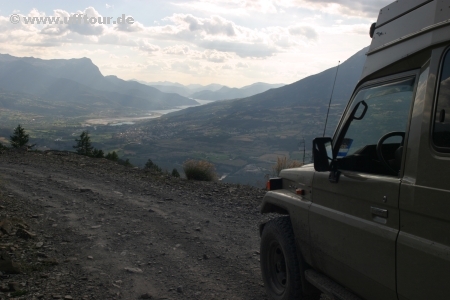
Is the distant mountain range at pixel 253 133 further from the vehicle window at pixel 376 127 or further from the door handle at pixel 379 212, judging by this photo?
the door handle at pixel 379 212

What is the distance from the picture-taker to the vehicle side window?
2.48 meters

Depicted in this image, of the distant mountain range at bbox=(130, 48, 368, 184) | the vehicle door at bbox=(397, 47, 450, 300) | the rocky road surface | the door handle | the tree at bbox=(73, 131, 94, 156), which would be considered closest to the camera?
the vehicle door at bbox=(397, 47, 450, 300)

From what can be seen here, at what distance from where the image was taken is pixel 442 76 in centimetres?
256

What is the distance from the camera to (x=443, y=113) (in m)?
2.52

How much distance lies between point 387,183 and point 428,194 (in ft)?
1.24

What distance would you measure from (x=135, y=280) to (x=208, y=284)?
88cm

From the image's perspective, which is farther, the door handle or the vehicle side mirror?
the vehicle side mirror

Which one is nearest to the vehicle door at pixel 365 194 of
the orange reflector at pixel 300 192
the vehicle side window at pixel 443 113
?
the orange reflector at pixel 300 192

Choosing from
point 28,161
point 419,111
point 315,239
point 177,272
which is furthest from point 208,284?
point 28,161

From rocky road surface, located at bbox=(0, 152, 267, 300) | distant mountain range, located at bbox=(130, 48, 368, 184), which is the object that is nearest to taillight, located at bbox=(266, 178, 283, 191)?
rocky road surface, located at bbox=(0, 152, 267, 300)

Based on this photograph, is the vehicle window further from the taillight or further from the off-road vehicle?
the taillight

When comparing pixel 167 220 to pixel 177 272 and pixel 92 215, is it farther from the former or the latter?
pixel 177 272

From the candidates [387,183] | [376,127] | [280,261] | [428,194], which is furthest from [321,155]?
[280,261]

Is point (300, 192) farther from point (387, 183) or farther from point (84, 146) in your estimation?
point (84, 146)
